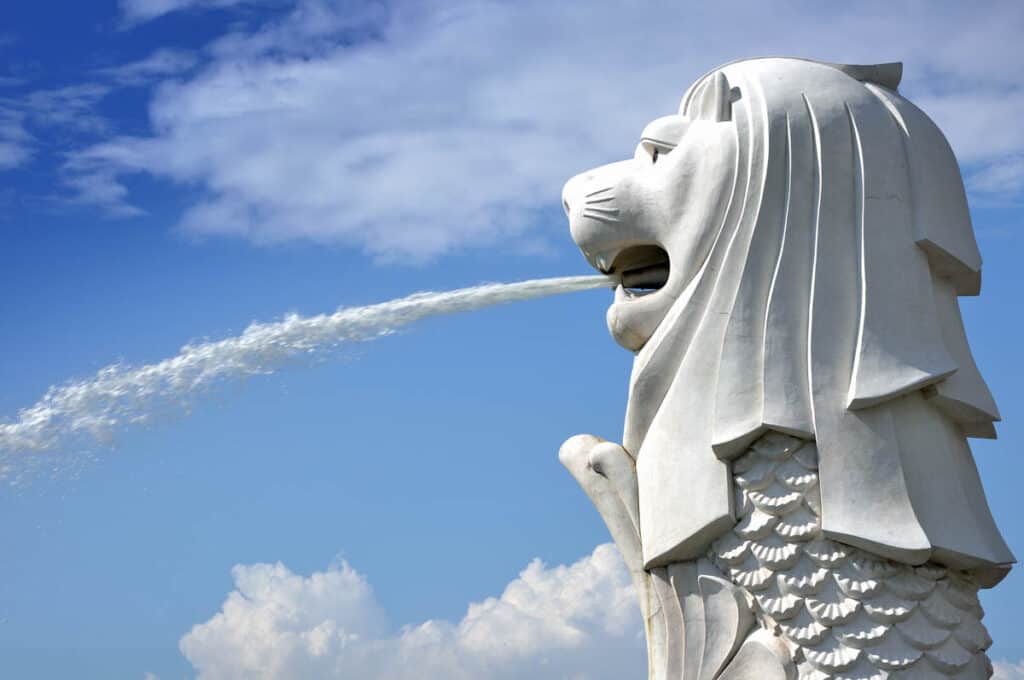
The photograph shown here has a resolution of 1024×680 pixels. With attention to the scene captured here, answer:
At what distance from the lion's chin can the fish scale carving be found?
38.0 inches

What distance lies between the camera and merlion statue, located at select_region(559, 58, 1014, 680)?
28.5 ft

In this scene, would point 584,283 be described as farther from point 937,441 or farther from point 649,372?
point 937,441

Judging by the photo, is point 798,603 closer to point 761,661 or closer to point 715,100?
point 761,661

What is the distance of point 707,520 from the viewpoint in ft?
29.2

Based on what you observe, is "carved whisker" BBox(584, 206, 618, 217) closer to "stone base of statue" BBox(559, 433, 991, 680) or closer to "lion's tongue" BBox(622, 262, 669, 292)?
"lion's tongue" BBox(622, 262, 669, 292)

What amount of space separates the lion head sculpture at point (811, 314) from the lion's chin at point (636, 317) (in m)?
0.01

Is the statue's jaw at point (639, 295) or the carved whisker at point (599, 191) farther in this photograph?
the carved whisker at point (599, 191)

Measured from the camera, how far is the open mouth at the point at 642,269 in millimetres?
9789

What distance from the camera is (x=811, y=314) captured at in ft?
29.4

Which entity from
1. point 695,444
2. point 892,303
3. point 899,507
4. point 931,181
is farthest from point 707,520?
point 931,181

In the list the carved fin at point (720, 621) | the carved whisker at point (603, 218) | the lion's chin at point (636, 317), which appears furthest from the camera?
the carved whisker at point (603, 218)

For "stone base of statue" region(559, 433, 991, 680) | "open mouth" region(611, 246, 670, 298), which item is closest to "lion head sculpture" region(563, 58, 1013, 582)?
"stone base of statue" region(559, 433, 991, 680)

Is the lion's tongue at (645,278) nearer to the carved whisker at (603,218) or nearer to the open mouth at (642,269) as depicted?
the open mouth at (642,269)

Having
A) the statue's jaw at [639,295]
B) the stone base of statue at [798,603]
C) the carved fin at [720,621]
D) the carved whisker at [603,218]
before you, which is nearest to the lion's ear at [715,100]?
the carved whisker at [603,218]
